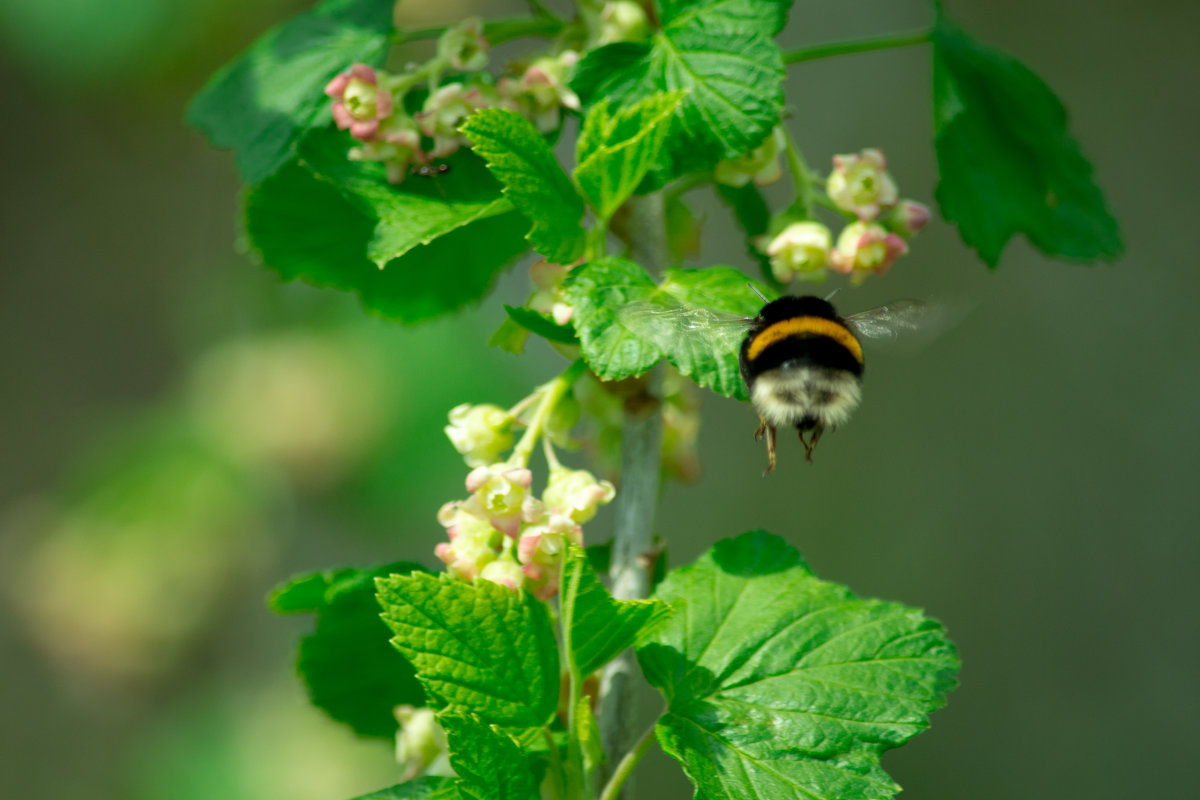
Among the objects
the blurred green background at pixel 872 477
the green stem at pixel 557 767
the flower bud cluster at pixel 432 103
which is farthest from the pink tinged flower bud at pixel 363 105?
the blurred green background at pixel 872 477

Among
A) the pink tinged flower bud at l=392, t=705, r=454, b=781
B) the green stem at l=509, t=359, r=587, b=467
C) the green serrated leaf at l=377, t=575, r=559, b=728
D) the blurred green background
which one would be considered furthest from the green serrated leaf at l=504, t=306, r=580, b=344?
the blurred green background

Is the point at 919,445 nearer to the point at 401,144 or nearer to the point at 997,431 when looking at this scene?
the point at 997,431

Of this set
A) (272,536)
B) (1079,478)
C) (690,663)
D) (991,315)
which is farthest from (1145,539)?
(690,663)

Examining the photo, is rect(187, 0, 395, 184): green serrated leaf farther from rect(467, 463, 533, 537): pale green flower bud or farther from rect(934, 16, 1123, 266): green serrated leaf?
rect(934, 16, 1123, 266): green serrated leaf

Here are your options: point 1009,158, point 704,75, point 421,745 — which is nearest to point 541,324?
point 704,75

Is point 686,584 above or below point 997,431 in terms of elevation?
above
